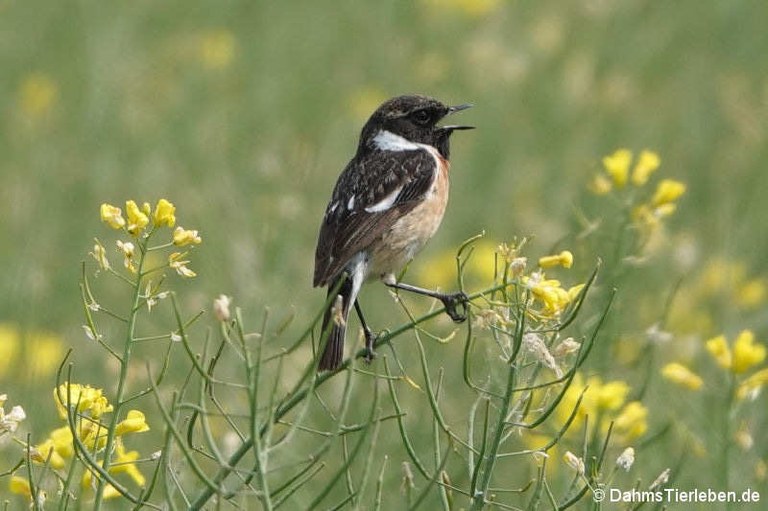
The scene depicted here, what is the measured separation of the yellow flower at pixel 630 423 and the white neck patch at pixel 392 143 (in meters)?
1.49

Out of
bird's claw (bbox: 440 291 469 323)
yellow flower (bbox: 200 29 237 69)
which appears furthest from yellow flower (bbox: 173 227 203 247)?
yellow flower (bbox: 200 29 237 69)

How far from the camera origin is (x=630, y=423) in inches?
176

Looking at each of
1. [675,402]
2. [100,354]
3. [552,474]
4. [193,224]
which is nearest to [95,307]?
[552,474]

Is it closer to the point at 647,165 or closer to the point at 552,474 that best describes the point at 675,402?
the point at 552,474

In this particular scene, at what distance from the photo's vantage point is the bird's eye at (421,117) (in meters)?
5.66

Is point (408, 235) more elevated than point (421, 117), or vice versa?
point (421, 117)

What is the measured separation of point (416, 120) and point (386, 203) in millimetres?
596

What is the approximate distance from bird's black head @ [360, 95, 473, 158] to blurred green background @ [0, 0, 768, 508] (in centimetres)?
174

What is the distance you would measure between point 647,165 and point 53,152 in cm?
625

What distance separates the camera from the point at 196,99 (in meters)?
10.2

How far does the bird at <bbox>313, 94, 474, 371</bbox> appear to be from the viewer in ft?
16.2

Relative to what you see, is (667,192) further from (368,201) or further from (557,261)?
(557,261)

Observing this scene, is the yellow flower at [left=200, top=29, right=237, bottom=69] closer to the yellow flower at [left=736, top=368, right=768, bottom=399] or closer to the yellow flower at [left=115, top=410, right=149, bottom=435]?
the yellow flower at [left=736, top=368, right=768, bottom=399]

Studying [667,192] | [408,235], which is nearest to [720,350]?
[667,192]
